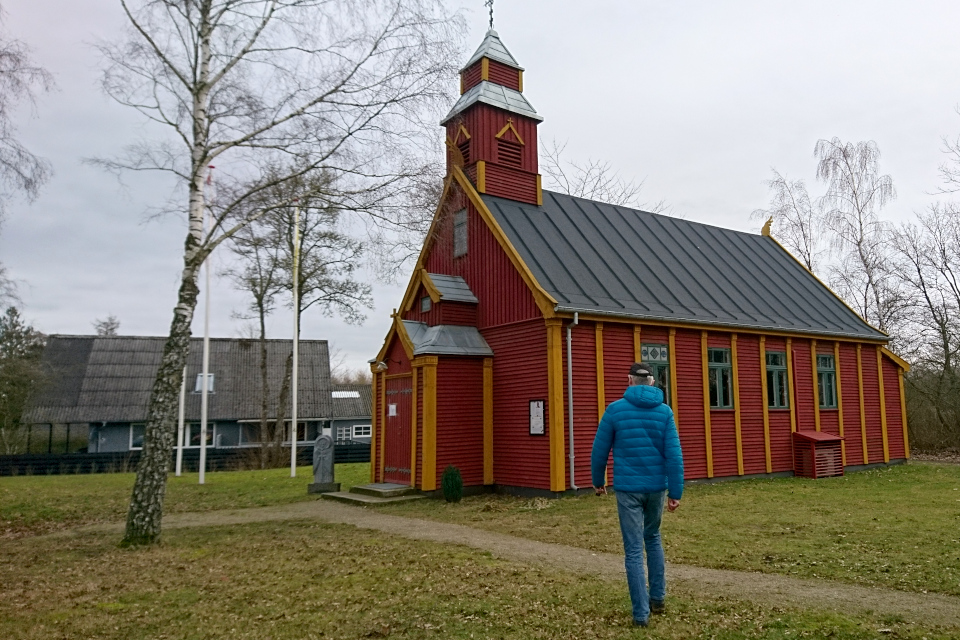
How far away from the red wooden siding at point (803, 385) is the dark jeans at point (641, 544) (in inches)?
606

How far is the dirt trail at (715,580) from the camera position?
20.6 ft

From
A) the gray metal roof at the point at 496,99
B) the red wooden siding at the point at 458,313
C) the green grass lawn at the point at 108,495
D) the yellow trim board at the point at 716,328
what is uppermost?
the gray metal roof at the point at 496,99

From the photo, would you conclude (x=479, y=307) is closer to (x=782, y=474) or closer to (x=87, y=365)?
(x=782, y=474)

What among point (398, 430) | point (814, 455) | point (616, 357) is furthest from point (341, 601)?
point (814, 455)

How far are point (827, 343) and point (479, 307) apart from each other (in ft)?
36.7

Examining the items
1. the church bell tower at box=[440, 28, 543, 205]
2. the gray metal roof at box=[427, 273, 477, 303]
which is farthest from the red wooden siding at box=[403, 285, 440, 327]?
the church bell tower at box=[440, 28, 543, 205]

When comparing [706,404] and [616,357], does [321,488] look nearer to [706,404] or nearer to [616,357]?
[616,357]

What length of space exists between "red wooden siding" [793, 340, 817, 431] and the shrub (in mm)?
10524

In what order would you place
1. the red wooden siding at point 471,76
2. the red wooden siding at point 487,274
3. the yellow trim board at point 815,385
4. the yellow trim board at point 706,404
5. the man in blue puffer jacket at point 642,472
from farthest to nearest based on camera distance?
the yellow trim board at point 815,385
the red wooden siding at point 471,76
the yellow trim board at point 706,404
the red wooden siding at point 487,274
the man in blue puffer jacket at point 642,472

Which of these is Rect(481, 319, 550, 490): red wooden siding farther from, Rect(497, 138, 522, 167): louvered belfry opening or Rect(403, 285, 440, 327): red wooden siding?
Rect(497, 138, 522, 167): louvered belfry opening

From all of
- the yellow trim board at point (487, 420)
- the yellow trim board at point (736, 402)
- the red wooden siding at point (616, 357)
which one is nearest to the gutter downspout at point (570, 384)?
the red wooden siding at point (616, 357)

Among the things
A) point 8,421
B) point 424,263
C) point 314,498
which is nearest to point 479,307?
point 424,263

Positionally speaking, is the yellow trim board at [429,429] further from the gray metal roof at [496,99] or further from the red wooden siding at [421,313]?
the gray metal roof at [496,99]

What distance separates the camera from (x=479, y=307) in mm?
17391
